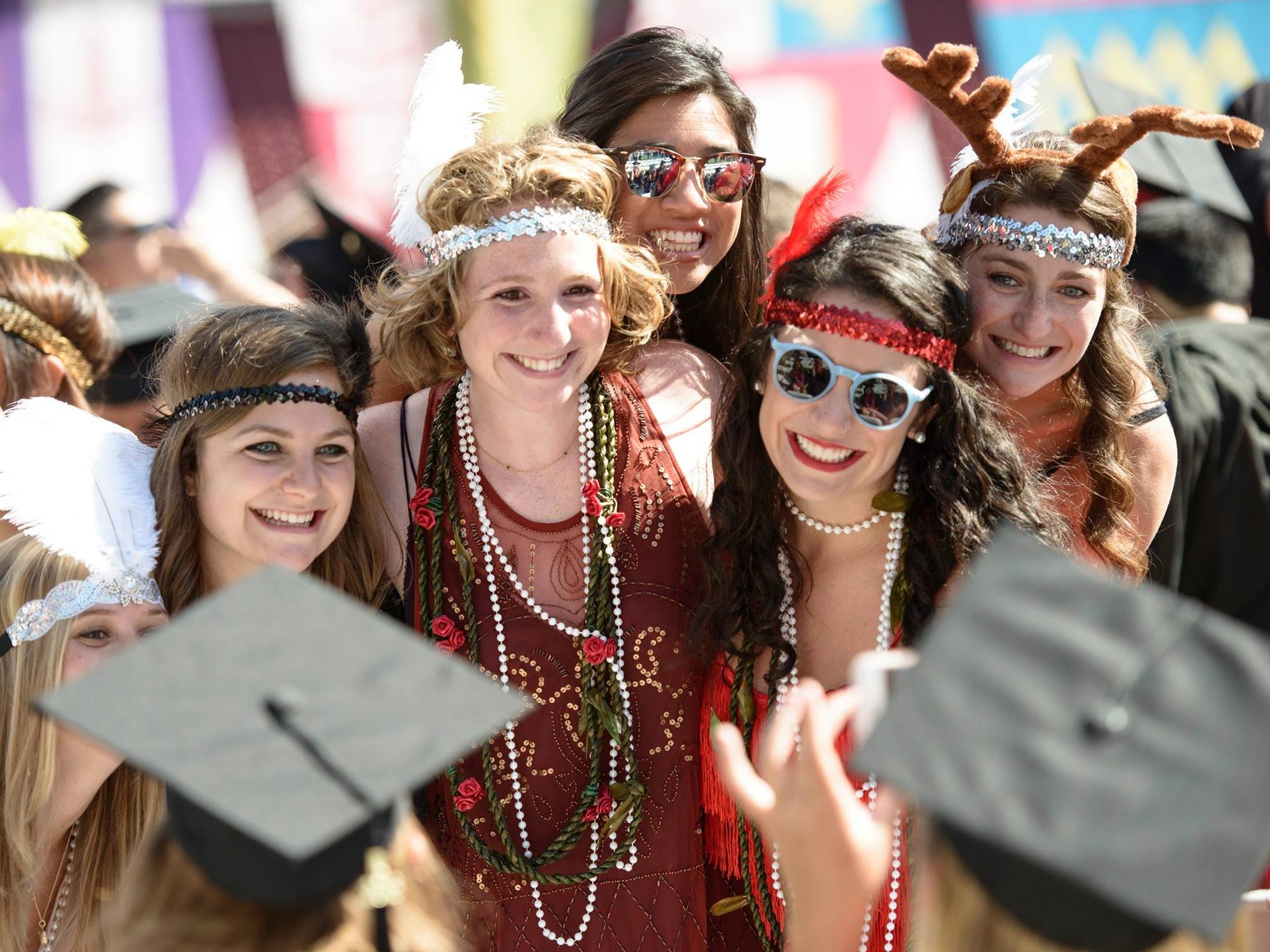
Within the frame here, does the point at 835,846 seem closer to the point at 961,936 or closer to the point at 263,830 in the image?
the point at 961,936

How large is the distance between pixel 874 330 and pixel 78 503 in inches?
73.9

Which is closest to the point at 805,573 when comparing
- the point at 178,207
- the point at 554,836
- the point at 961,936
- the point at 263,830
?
the point at 554,836

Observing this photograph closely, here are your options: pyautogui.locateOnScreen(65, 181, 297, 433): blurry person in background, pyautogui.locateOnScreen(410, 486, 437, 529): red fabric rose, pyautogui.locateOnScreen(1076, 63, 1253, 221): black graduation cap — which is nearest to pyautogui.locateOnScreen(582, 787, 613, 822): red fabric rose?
pyautogui.locateOnScreen(410, 486, 437, 529): red fabric rose

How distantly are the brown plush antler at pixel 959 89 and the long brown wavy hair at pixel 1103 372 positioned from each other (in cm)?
10

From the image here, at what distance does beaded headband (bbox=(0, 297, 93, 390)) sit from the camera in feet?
13.7

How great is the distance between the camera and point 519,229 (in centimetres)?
323

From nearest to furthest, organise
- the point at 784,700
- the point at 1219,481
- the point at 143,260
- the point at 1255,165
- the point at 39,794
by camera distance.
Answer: the point at 39,794 → the point at 784,700 → the point at 1219,481 → the point at 143,260 → the point at 1255,165

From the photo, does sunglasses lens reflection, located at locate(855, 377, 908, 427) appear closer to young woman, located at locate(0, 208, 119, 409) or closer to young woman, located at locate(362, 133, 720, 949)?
young woman, located at locate(362, 133, 720, 949)

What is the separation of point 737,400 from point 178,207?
6171 millimetres

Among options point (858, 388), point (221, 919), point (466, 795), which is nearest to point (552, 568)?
point (466, 795)

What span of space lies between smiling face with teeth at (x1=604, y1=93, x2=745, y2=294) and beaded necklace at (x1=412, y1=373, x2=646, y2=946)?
28.4 inches

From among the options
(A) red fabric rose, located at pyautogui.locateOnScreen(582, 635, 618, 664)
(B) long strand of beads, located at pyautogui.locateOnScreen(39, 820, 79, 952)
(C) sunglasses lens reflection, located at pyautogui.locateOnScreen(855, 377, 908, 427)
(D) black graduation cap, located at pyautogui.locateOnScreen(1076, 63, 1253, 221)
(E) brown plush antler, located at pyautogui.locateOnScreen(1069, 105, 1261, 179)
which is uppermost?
(E) brown plush antler, located at pyautogui.locateOnScreen(1069, 105, 1261, 179)

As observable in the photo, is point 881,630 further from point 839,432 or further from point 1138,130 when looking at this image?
point 1138,130

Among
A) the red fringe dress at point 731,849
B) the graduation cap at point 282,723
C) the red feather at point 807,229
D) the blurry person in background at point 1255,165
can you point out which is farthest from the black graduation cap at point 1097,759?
the blurry person in background at point 1255,165
